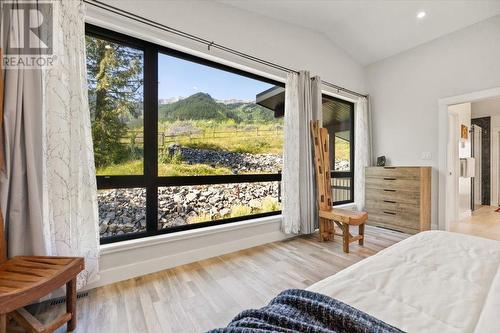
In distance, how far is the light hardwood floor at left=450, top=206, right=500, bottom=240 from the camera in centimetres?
330

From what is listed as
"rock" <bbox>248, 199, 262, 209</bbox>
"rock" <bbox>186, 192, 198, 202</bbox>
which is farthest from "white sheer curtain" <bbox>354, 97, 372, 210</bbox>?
"rock" <bbox>186, 192, 198, 202</bbox>

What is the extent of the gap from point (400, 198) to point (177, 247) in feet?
10.8

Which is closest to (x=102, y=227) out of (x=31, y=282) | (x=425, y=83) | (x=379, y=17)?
(x=31, y=282)

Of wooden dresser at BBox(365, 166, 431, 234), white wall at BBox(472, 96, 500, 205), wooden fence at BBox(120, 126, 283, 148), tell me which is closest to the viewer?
wooden fence at BBox(120, 126, 283, 148)

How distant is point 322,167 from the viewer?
3100mm

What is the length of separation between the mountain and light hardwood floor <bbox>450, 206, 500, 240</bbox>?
11.2 ft

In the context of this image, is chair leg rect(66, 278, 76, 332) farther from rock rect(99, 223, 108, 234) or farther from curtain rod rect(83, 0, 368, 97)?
curtain rod rect(83, 0, 368, 97)

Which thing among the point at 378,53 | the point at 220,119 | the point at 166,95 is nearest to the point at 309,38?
the point at 378,53

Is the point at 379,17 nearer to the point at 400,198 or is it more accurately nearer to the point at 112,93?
the point at 400,198

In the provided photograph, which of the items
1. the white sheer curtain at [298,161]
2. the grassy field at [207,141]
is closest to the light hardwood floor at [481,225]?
the white sheer curtain at [298,161]

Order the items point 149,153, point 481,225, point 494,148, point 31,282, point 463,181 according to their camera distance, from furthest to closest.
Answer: point 494,148 < point 463,181 < point 481,225 < point 149,153 < point 31,282

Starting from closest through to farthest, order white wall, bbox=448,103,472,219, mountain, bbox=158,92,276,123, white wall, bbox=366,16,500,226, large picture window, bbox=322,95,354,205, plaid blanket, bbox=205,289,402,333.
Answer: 1. plaid blanket, bbox=205,289,402,333
2. mountain, bbox=158,92,276,123
3. white wall, bbox=366,16,500,226
4. white wall, bbox=448,103,472,219
5. large picture window, bbox=322,95,354,205

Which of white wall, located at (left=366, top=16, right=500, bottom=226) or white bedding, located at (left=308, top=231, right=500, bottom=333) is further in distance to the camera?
white wall, located at (left=366, top=16, right=500, bottom=226)

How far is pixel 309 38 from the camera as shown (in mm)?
3457
